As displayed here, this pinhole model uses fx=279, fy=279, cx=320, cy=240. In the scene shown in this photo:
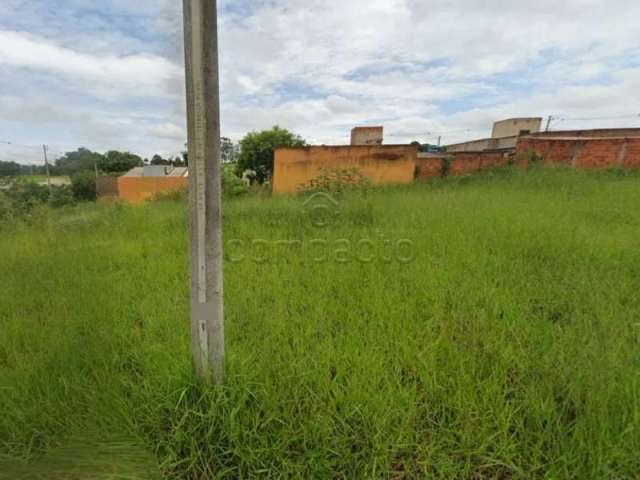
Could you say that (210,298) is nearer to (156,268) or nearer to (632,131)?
(156,268)

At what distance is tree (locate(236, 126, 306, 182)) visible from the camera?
17.4m

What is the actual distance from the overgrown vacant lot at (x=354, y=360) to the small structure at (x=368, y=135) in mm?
13863

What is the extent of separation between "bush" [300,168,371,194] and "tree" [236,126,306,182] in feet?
30.3

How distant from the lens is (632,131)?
14211 mm

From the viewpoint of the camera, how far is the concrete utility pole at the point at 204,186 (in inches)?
39.5

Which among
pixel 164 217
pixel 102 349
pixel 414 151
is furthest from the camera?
pixel 414 151

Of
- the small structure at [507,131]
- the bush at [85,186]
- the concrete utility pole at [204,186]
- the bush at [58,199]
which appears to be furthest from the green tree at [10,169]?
the small structure at [507,131]

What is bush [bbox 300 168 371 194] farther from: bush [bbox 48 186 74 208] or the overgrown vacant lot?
bush [bbox 48 186 74 208]

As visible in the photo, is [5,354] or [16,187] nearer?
[5,354]

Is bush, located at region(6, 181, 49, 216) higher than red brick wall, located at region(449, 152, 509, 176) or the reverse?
the reverse

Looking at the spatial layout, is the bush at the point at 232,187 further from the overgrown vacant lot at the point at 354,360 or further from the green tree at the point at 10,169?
the overgrown vacant lot at the point at 354,360

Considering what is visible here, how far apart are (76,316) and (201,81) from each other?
2.06 m

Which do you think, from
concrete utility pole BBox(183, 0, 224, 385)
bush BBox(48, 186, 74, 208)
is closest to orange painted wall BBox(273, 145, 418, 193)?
bush BBox(48, 186, 74, 208)

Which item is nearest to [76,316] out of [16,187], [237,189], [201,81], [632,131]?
[201,81]
